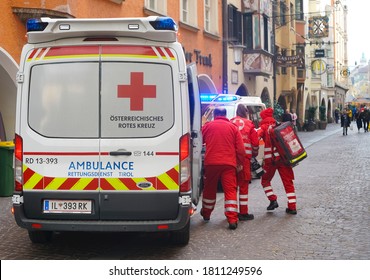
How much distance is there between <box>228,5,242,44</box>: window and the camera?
26.2m

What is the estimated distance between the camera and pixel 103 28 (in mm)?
6484

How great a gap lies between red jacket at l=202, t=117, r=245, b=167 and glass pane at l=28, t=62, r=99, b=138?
2.43 m

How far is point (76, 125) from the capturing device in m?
6.43

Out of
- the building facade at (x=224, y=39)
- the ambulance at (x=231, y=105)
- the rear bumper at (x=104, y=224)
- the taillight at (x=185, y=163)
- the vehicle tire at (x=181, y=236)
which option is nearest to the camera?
the rear bumper at (x=104, y=224)

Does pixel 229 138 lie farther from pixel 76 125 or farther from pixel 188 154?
pixel 76 125

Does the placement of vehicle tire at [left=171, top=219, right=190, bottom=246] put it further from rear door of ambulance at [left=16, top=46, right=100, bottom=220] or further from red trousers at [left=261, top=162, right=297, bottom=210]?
red trousers at [left=261, top=162, right=297, bottom=210]

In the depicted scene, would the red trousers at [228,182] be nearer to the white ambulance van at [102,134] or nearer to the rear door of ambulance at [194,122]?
the rear door of ambulance at [194,122]

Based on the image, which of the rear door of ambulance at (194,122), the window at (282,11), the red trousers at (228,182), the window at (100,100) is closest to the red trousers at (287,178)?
the red trousers at (228,182)

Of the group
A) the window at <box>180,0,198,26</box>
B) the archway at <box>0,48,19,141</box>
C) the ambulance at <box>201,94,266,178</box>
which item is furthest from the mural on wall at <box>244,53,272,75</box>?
the archway at <box>0,48,19,141</box>

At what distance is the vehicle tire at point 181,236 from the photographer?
7133 millimetres

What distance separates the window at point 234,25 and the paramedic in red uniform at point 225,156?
1731cm

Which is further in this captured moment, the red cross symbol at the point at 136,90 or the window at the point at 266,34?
the window at the point at 266,34

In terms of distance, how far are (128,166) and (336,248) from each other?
8.78 ft

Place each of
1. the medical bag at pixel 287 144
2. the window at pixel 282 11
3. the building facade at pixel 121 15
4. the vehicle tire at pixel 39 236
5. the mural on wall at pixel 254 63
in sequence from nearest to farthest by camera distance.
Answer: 1. the vehicle tire at pixel 39 236
2. the medical bag at pixel 287 144
3. the building facade at pixel 121 15
4. the mural on wall at pixel 254 63
5. the window at pixel 282 11
